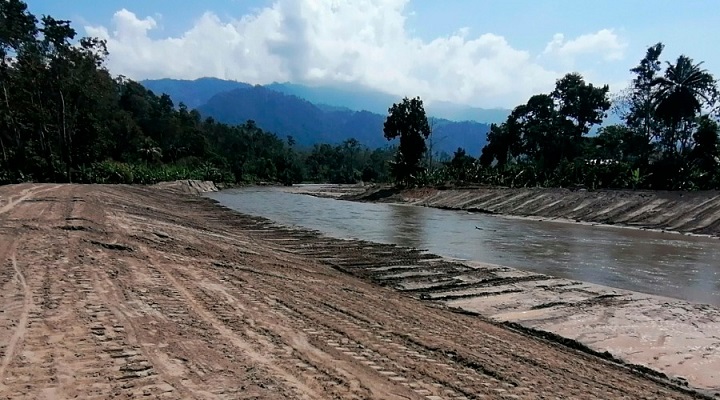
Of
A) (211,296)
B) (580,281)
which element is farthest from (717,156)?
(211,296)

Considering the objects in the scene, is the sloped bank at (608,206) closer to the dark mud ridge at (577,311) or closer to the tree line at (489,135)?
the tree line at (489,135)

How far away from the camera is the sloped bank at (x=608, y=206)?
24.2m

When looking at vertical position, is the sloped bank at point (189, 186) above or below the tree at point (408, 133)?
below

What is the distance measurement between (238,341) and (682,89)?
3888 centimetres

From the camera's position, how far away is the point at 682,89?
1368 inches

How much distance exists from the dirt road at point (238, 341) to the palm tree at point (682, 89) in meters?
34.4

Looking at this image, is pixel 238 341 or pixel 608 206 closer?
pixel 238 341

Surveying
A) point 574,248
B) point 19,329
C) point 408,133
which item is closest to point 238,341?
point 19,329

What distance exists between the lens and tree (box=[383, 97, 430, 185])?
1998 inches

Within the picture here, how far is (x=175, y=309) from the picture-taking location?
6.69 m

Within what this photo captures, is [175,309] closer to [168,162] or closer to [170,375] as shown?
[170,375]

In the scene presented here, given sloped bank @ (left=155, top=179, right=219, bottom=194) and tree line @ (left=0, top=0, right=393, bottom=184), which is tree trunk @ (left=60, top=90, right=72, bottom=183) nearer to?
tree line @ (left=0, top=0, right=393, bottom=184)

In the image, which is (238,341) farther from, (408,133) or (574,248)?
(408,133)

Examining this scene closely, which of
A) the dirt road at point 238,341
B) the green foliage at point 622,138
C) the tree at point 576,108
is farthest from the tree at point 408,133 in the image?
the dirt road at point 238,341
